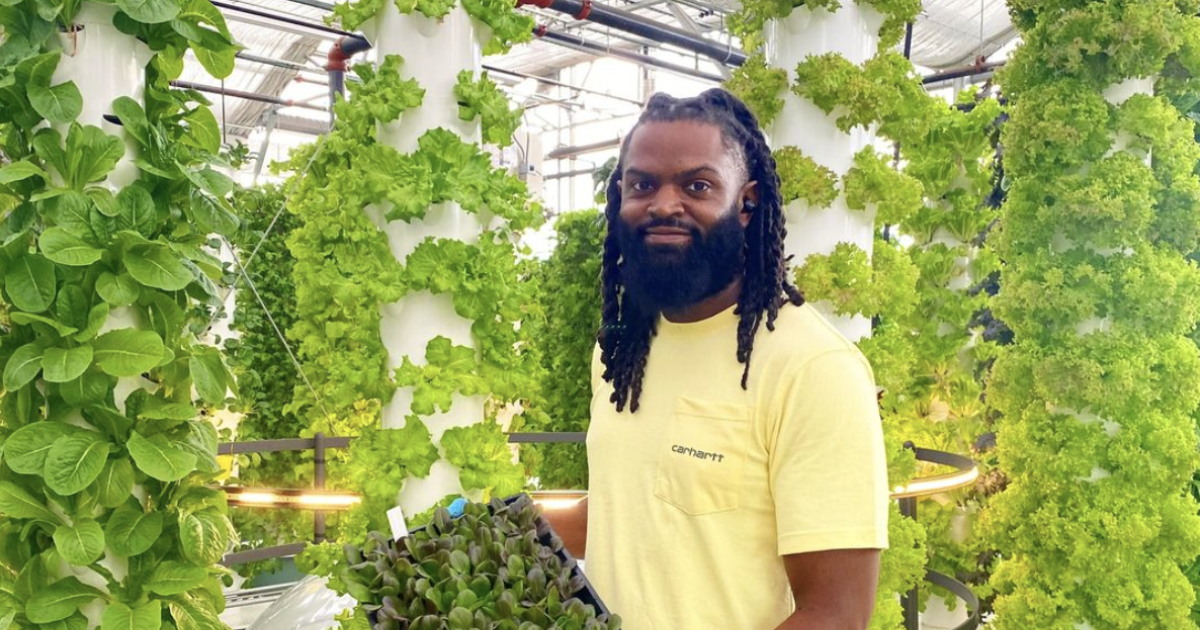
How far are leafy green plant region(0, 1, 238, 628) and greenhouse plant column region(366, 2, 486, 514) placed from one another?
1.75 feet

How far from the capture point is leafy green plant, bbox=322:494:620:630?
3.49 feet

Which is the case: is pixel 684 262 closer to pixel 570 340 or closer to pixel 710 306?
pixel 710 306

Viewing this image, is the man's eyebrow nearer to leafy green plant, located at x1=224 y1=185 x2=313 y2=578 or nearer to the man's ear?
the man's ear

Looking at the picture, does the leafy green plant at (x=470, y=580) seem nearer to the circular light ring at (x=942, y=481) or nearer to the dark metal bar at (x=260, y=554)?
the circular light ring at (x=942, y=481)

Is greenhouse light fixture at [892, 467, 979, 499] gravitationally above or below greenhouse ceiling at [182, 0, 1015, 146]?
below

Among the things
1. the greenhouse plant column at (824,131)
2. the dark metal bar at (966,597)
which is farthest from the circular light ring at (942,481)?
the greenhouse plant column at (824,131)

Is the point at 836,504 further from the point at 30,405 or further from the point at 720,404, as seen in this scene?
the point at 30,405

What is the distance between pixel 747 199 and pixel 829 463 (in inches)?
15.9

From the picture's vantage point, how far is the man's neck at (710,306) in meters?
1.33

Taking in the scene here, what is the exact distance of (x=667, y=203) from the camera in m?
1.27

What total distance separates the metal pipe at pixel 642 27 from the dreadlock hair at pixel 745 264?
3803 mm

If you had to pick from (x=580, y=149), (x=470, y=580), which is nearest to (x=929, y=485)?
(x=470, y=580)

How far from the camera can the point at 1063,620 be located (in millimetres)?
3334

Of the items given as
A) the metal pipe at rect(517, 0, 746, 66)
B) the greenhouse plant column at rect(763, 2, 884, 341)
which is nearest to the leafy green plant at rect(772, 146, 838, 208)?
the greenhouse plant column at rect(763, 2, 884, 341)
